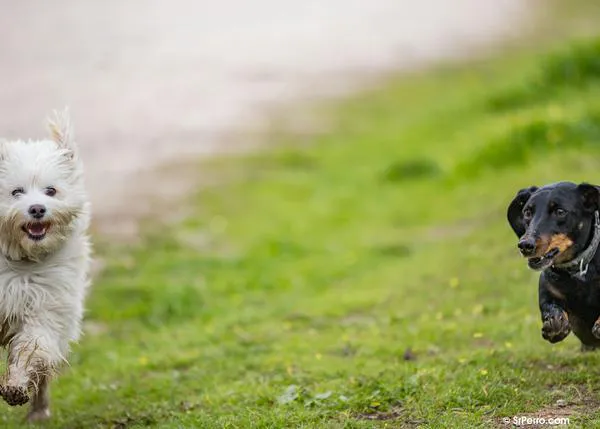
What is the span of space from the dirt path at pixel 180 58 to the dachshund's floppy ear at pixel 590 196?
968cm

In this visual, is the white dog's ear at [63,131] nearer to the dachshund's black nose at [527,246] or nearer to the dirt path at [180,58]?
the dachshund's black nose at [527,246]

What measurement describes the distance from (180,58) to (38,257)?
19555 mm

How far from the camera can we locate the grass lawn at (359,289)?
7.53 meters

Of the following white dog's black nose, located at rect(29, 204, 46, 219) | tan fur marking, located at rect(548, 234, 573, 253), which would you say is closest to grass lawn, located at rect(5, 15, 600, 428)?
tan fur marking, located at rect(548, 234, 573, 253)

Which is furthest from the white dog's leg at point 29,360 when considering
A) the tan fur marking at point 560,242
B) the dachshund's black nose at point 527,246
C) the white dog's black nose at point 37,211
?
the tan fur marking at point 560,242

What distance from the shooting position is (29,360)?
691 centimetres

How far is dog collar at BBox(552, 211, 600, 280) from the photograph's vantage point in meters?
6.79

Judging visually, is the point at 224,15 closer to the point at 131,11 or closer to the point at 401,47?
the point at 131,11

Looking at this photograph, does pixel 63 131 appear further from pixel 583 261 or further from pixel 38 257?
pixel 583 261

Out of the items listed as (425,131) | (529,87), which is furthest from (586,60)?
(425,131)

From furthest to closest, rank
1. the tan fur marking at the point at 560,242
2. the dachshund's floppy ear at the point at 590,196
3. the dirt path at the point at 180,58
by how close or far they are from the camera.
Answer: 1. the dirt path at the point at 180,58
2. the dachshund's floppy ear at the point at 590,196
3. the tan fur marking at the point at 560,242

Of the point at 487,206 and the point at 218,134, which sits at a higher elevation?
the point at 218,134

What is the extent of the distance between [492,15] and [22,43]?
15893 millimetres

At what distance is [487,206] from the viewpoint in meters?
14.0
